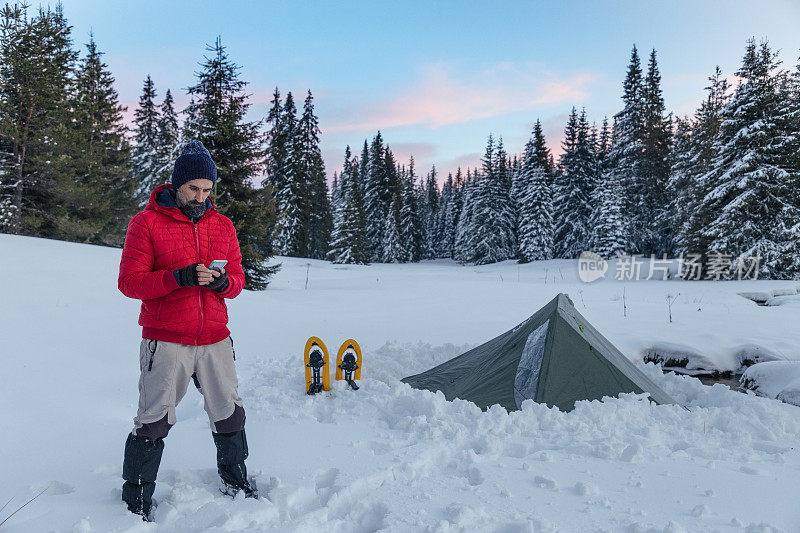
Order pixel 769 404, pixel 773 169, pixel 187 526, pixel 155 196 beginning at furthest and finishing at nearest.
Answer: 1. pixel 773 169
2. pixel 769 404
3. pixel 155 196
4. pixel 187 526

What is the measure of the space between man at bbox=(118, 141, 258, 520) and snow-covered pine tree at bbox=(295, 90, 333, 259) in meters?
33.3

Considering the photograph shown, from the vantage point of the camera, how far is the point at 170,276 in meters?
2.43

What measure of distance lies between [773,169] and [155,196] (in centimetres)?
2305

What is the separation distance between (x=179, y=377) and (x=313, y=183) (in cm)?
3720

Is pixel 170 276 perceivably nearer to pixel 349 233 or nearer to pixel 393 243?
pixel 349 233

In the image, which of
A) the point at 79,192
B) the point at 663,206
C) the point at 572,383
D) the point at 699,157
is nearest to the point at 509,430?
the point at 572,383

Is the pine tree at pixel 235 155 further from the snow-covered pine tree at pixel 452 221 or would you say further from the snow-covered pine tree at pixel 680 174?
the snow-covered pine tree at pixel 452 221

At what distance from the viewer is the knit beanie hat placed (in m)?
2.63

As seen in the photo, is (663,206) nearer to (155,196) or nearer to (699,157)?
(699,157)

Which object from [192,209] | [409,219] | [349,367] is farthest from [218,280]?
[409,219]

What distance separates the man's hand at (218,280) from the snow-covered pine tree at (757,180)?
2199 cm

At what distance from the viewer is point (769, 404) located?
14.6 feet

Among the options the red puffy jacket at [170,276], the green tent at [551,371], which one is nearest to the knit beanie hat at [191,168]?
the red puffy jacket at [170,276]

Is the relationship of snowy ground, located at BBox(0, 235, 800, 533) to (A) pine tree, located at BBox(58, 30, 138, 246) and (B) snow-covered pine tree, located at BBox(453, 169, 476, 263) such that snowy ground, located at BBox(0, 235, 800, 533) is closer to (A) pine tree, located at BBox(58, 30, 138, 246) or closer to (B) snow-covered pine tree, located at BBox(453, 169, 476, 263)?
(A) pine tree, located at BBox(58, 30, 138, 246)
